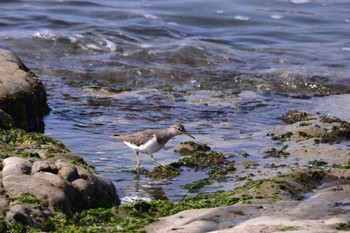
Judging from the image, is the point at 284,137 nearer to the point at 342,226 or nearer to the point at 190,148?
the point at 190,148

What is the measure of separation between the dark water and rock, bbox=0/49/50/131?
1.11ft

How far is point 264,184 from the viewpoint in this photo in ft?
32.3

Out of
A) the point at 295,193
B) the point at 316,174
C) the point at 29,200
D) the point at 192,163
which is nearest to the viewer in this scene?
the point at 29,200

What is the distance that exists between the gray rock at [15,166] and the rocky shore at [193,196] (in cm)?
1

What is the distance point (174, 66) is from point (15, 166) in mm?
11960

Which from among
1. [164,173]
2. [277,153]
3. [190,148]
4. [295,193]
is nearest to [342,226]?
[295,193]

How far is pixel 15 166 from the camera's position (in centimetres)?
927

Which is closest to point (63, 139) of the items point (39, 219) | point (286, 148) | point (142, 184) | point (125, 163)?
point (125, 163)

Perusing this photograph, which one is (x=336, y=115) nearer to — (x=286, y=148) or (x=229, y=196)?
(x=286, y=148)

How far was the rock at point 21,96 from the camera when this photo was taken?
13.5 meters

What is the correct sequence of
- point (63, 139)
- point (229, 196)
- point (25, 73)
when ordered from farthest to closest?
point (25, 73)
point (63, 139)
point (229, 196)

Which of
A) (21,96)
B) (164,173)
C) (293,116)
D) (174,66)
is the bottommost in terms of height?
(164,173)

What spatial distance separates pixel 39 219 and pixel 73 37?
49.4 ft

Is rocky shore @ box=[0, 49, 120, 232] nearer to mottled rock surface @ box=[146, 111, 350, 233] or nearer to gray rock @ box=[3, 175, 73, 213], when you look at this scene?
gray rock @ box=[3, 175, 73, 213]
